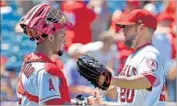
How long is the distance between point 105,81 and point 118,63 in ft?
13.8

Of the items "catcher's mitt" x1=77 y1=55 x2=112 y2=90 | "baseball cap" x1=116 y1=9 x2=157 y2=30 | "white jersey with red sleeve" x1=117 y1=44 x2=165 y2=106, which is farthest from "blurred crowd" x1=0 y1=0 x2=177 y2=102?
"catcher's mitt" x1=77 y1=55 x2=112 y2=90

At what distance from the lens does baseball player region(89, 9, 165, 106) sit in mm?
4551

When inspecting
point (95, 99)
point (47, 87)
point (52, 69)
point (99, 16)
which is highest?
point (99, 16)

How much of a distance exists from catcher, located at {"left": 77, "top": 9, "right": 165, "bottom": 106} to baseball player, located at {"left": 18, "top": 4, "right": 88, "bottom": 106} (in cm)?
22

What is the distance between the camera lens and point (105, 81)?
14.0 feet

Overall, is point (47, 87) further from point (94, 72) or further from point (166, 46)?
point (166, 46)

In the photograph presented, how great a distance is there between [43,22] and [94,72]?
18.4 inches

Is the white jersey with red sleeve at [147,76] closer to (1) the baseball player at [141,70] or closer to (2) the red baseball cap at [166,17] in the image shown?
(1) the baseball player at [141,70]

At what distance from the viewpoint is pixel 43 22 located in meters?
4.15

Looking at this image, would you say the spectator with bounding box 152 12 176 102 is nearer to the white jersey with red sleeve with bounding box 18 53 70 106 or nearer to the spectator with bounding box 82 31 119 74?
the spectator with bounding box 82 31 119 74

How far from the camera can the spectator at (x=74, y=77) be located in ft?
26.8

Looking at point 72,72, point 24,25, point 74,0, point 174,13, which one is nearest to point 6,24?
point 74,0

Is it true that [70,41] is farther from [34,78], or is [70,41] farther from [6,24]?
[34,78]

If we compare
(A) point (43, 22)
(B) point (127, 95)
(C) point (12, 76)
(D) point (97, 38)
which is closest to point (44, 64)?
(A) point (43, 22)
